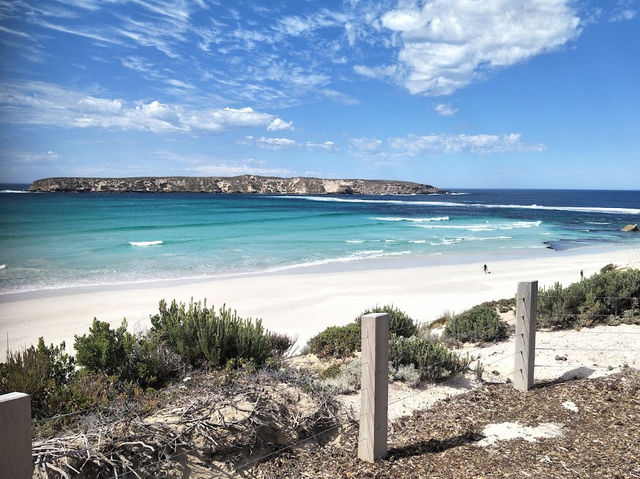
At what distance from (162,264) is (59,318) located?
1036 cm

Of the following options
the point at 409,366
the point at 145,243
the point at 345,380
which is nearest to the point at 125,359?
the point at 345,380

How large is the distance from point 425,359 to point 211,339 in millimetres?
2873

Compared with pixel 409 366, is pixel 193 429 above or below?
above

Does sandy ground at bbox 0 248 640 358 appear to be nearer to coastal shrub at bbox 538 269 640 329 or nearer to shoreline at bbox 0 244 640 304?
shoreline at bbox 0 244 640 304

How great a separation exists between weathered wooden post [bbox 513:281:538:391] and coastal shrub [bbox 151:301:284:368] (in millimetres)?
3281

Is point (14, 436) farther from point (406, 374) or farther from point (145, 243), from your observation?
point (145, 243)

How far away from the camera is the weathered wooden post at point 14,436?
2268 millimetres

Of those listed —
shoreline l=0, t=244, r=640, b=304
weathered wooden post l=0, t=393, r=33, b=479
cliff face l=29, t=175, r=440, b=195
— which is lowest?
shoreline l=0, t=244, r=640, b=304

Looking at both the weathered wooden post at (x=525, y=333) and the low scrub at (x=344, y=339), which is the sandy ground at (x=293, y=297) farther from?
the weathered wooden post at (x=525, y=333)

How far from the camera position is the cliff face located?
381 feet

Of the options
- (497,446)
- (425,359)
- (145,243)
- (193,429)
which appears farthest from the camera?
(145,243)

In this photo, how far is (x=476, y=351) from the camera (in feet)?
24.9

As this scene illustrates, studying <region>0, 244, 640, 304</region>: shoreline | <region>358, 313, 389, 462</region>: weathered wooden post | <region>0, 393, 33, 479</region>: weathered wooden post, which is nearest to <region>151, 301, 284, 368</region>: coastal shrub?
<region>358, 313, 389, 462</region>: weathered wooden post

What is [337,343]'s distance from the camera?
7520 mm
